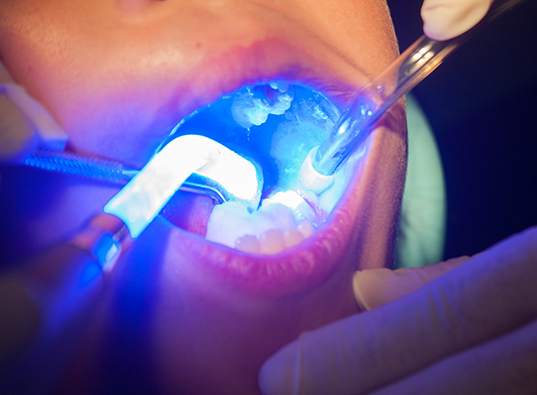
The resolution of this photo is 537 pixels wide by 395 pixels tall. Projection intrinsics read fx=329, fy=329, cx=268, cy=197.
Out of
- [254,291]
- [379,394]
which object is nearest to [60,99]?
[254,291]

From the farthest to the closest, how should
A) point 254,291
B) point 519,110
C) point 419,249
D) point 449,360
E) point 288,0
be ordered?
point 419,249, point 519,110, point 288,0, point 254,291, point 449,360

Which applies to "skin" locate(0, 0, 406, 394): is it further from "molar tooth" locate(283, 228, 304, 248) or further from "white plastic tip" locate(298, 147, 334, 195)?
"white plastic tip" locate(298, 147, 334, 195)

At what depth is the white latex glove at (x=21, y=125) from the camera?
1.57 feet

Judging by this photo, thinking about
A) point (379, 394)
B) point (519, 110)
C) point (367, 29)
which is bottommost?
point (379, 394)

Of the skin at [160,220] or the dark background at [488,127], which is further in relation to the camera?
the dark background at [488,127]

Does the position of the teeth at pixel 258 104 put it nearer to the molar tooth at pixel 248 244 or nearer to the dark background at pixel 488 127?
the molar tooth at pixel 248 244

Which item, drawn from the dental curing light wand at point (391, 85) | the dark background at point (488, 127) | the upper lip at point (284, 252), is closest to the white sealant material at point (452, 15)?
the dental curing light wand at point (391, 85)

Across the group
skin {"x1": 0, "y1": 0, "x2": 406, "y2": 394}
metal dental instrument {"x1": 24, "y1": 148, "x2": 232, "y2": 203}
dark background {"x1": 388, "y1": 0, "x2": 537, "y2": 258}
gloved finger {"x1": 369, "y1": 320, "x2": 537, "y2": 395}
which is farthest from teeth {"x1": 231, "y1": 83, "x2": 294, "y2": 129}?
dark background {"x1": 388, "y1": 0, "x2": 537, "y2": 258}

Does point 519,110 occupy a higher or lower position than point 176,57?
higher

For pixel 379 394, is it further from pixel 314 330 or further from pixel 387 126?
pixel 387 126

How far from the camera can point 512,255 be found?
51 cm

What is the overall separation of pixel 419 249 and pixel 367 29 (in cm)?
94

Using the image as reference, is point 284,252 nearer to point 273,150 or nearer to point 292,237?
point 292,237

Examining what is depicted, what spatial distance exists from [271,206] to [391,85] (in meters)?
0.41
